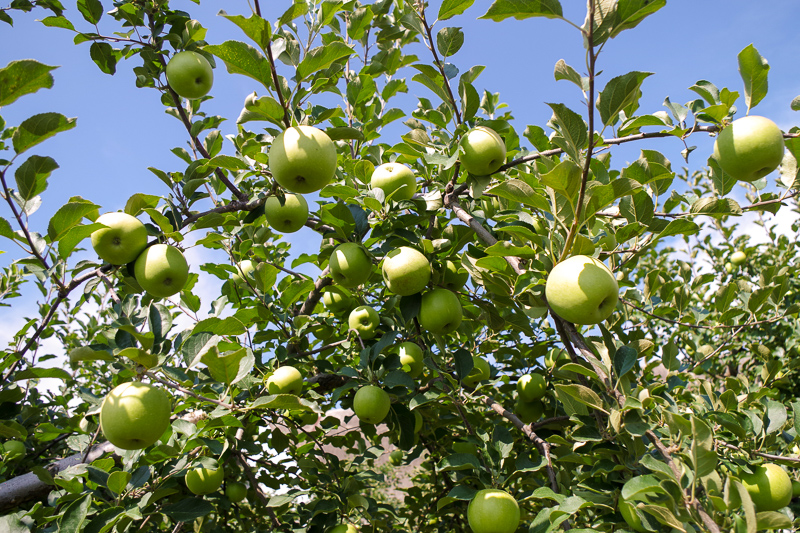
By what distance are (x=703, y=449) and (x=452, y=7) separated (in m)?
2.12

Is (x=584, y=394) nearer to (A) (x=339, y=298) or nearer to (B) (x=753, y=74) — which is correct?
(B) (x=753, y=74)

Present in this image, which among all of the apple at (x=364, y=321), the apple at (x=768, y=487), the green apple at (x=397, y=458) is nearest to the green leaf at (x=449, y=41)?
the apple at (x=364, y=321)

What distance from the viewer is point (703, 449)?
1.48m

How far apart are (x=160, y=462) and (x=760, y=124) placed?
3174 mm

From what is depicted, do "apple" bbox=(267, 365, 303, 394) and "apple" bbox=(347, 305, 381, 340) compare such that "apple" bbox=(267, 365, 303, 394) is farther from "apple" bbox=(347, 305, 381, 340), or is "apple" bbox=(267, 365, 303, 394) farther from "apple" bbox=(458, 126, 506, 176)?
"apple" bbox=(458, 126, 506, 176)

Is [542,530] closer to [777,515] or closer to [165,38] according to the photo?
[777,515]

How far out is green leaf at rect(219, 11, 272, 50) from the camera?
1640 millimetres

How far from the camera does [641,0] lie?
4.13 feet

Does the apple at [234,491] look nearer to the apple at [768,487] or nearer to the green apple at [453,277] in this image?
the green apple at [453,277]

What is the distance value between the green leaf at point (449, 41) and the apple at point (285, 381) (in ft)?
6.25

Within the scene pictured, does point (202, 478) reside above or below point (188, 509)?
above

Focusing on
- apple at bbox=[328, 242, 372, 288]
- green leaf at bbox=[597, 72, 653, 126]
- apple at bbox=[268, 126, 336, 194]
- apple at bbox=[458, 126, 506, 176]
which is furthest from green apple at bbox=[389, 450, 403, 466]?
green leaf at bbox=[597, 72, 653, 126]

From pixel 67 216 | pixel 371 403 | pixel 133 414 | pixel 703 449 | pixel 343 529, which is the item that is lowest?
pixel 343 529

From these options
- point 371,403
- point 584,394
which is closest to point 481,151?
point 584,394
